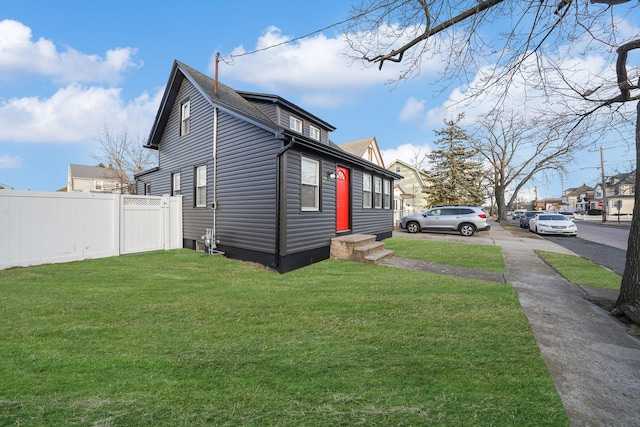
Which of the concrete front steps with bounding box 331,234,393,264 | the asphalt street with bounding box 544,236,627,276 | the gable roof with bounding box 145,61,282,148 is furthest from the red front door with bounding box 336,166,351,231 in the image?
the asphalt street with bounding box 544,236,627,276

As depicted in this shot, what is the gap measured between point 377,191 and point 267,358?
10605 mm

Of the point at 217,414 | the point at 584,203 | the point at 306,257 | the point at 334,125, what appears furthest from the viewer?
the point at 584,203

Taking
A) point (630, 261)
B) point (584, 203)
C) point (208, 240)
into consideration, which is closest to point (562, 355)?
point (630, 261)

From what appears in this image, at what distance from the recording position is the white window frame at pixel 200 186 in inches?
380

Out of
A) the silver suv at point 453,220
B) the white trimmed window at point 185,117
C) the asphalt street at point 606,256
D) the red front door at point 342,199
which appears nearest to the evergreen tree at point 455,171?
the silver suv at point 453,220

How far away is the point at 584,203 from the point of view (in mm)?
71438

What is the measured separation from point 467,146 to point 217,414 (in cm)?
3240

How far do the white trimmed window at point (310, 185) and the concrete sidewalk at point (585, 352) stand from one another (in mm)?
4954

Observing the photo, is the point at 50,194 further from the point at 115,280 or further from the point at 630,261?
the point at 630,261

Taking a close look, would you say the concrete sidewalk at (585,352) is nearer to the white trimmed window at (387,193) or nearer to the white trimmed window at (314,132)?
the white trimmed window at (387,193)

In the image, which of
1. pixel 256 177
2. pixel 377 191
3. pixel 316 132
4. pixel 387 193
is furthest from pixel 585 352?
pixel 316 132

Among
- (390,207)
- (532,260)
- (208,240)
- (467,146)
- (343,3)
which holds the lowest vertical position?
(532,260)

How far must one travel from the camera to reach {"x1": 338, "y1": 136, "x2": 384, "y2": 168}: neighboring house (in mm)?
27716

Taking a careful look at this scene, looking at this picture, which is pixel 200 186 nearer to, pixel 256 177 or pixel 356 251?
pixel 256 177
